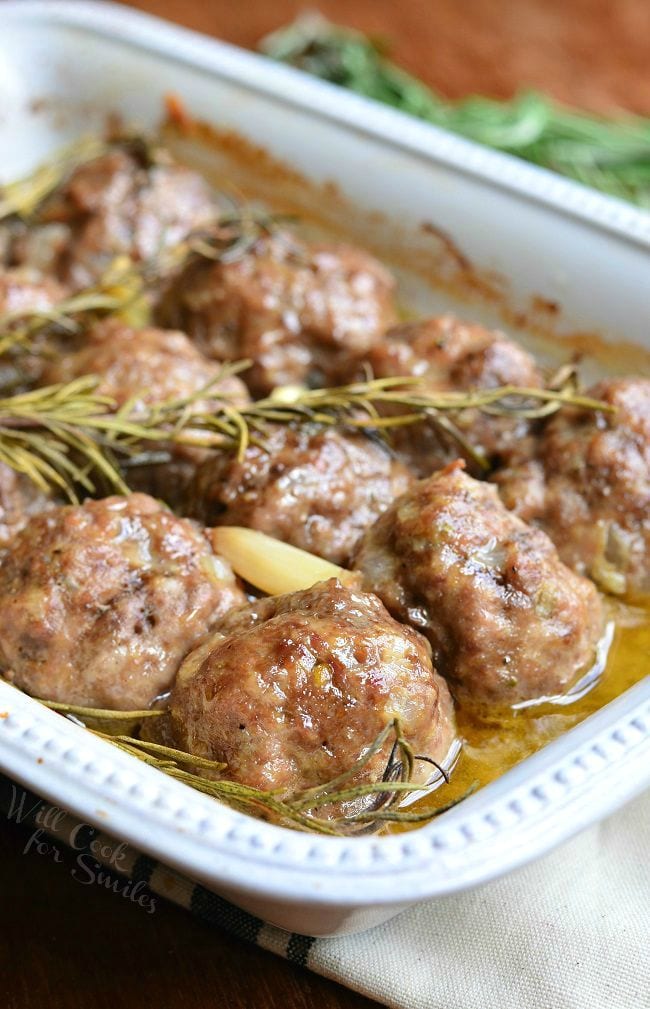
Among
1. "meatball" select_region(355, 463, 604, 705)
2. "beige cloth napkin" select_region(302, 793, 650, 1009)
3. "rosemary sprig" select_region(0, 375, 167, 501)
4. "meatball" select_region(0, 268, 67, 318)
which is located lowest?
"beige cloth napkin" select_region(302, 793, 650, 1009)

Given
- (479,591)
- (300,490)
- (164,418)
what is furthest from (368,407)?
(479,591)

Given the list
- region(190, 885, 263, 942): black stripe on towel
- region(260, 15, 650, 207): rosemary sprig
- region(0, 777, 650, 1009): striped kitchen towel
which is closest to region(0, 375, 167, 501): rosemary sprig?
region(0, 777, 650, 1009): striped kitchen towel

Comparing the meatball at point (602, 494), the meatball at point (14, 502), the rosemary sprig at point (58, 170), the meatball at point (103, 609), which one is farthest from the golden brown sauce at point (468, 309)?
the meatball at point (14, 502)

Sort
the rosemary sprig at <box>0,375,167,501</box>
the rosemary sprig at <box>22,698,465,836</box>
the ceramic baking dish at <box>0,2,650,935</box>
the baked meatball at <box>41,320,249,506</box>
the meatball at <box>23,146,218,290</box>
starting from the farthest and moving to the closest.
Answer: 1. the meatball at <box>23,146,218,290</box>
2. the baked meatball at <box>41,320,249,506</box>
3. the rosemary sprig at <box>0,375,167,501</box>
4. the rosemary sprig at <box>22,698,465,836</box>
5. the ceramic baking dish at <box>0,2,650,935</box>

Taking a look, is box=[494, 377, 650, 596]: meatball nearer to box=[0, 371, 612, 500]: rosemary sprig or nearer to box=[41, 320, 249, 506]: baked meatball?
box=[0, 371, 612, 500]: rosemary sprig

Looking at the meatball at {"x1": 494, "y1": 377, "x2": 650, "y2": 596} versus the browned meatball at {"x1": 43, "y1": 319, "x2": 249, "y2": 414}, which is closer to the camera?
the meatball at {"x1": 494, "y1": 377, "x2": 650, "y2": 596}

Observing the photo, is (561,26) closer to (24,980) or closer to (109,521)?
(109,521)

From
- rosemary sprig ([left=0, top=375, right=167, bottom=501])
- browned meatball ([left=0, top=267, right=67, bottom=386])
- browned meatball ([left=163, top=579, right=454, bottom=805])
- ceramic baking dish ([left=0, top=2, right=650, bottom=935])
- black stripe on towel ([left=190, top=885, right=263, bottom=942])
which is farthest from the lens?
browned meatball ([left=0, top=267, right=67, bottom=386])

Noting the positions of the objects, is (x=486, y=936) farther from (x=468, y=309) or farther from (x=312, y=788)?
(x=468, y=309)
